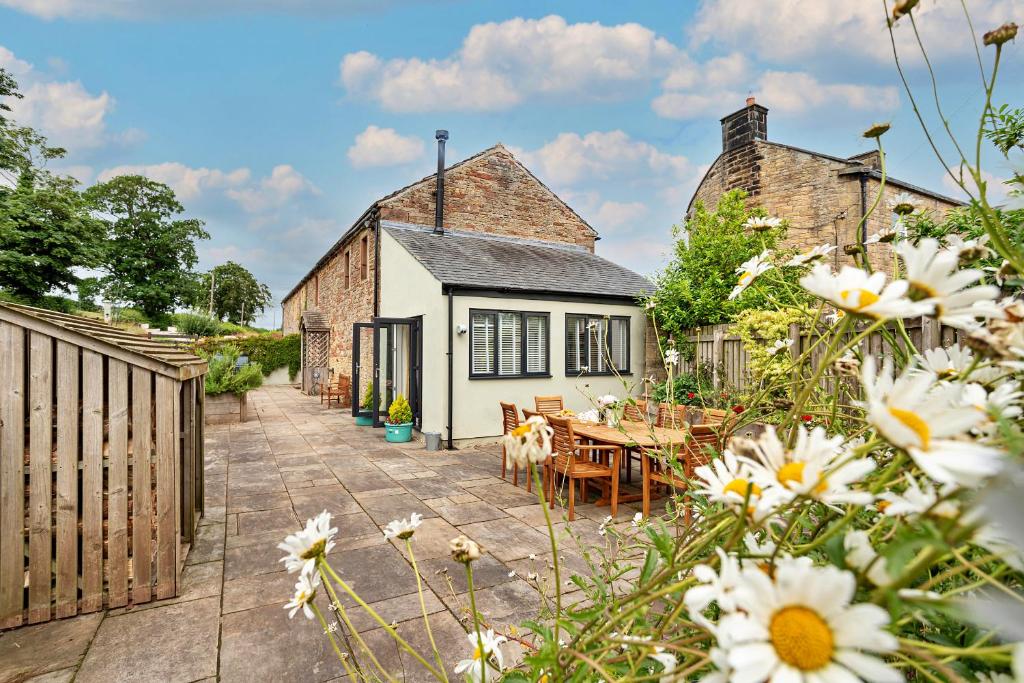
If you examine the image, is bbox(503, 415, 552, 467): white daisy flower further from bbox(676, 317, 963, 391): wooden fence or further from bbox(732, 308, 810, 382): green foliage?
bbox(676, 317, 963, 391): wooden fence

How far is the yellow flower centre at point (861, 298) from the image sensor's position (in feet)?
1.70

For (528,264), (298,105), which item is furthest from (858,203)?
(298,105)

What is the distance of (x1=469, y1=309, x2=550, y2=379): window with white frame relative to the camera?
9.07 metres

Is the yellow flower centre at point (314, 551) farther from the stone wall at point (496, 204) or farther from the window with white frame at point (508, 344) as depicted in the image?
the stone wall at point (496, 204)

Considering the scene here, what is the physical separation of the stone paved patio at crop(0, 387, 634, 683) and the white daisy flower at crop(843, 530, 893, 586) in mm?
1185

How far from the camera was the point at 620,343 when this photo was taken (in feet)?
35.0

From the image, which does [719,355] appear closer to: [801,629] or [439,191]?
[439,191]

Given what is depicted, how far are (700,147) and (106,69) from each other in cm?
2118

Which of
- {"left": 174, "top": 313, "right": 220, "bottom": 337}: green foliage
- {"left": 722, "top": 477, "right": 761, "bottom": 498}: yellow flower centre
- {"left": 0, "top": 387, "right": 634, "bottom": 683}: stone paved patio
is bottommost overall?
{"left": 0, "top": 387, "right": 634, "bottom": 683}: stone paved patio

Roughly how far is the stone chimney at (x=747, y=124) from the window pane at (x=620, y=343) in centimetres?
570

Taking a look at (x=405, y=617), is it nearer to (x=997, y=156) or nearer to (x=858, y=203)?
(x=997, y=156)

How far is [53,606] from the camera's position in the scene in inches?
116

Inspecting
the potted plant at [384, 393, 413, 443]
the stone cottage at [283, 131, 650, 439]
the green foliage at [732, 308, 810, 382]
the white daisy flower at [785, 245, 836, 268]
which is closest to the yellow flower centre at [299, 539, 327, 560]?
the white daisy flower at [785, 245, 836, 268]

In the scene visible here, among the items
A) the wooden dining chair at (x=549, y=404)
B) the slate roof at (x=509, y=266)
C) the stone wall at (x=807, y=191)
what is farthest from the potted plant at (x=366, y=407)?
the stone wall at (x=807, y=191)
